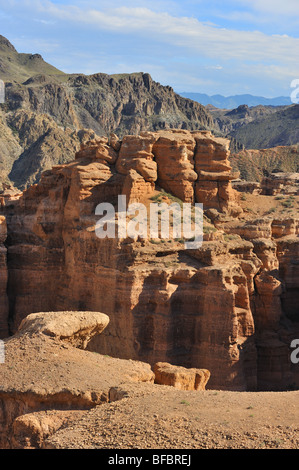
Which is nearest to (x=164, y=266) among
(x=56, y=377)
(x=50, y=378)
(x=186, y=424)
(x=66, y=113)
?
(x=56, y=377)

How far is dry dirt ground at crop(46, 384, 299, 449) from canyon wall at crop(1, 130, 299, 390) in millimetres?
13922

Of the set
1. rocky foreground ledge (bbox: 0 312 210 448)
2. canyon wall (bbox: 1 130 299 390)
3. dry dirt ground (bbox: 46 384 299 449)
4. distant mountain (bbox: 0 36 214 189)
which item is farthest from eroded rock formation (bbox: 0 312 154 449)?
distant mountain (bbox: 0 36 214 189)

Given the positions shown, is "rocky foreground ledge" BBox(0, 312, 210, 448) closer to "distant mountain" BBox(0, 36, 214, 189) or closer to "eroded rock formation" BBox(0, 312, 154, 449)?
"eroded rock formation" BBox(0, 312, 154, 449)

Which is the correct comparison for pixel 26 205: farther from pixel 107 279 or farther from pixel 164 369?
pixel 164 369

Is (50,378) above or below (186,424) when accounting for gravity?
above

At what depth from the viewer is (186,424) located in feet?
66.1

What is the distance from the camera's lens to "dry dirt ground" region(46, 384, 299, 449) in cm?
1916

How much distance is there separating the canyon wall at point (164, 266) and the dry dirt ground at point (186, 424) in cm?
1392

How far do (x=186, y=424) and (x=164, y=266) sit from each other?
17.8 meters

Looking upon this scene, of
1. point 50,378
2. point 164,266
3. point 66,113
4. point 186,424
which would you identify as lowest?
point 186,424

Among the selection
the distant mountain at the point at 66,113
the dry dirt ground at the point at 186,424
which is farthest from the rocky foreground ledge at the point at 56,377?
the distant mountain at the point at 66,113

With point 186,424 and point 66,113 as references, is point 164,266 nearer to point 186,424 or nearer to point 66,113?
point 186,424

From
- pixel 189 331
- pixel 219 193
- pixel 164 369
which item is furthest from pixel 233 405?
pixel 219 193
